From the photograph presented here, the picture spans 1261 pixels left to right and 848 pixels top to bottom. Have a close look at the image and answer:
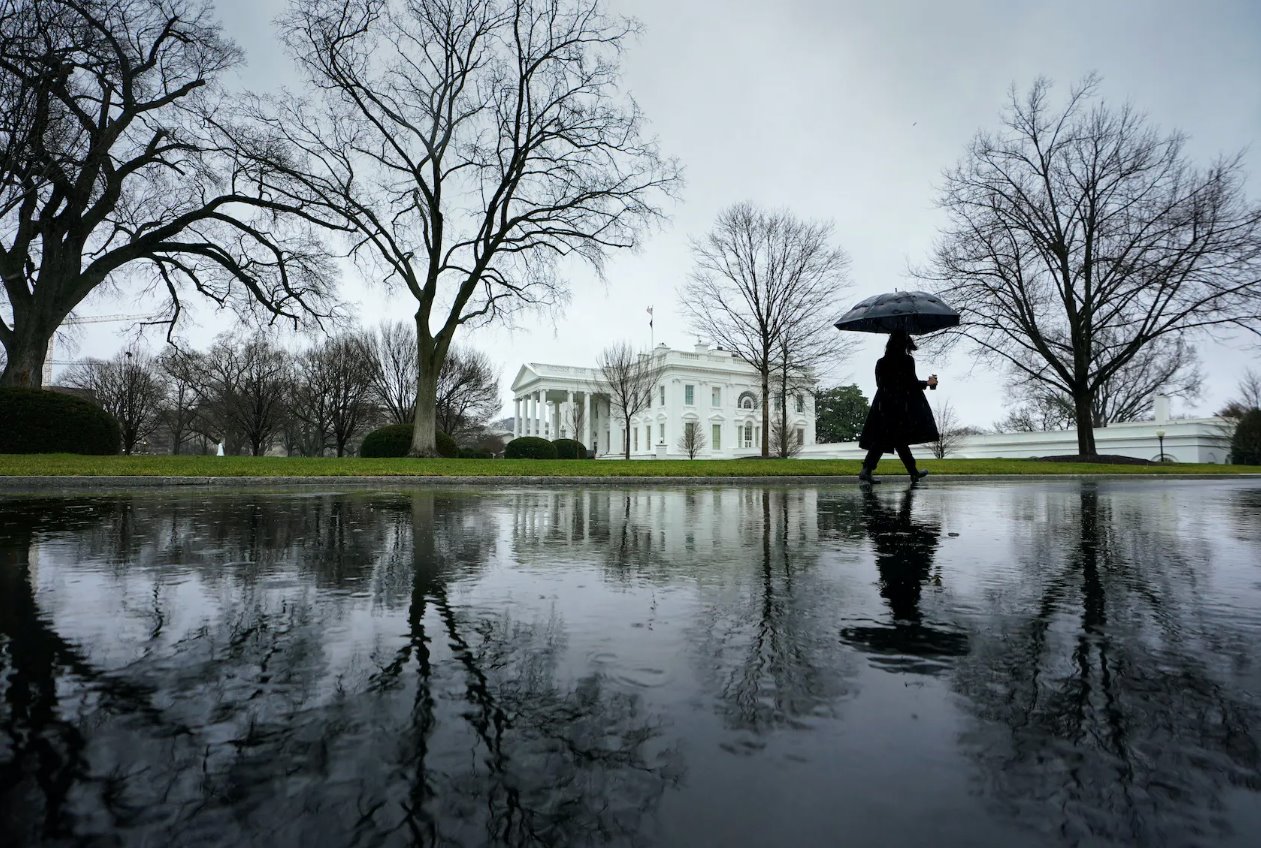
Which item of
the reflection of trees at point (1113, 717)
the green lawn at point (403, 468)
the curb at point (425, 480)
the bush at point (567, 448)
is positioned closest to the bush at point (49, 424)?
the green lawn at point (403, 468)

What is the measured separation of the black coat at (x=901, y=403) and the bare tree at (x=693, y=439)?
48457 mm

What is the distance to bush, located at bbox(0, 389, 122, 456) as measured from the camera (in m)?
17.0

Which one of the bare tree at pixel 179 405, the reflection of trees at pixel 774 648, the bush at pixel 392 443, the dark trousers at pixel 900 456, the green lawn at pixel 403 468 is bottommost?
the reflection of trees at pixel 774 648

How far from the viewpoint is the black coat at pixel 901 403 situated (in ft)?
28.8

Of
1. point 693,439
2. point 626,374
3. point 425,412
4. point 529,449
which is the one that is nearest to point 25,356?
point 425,412

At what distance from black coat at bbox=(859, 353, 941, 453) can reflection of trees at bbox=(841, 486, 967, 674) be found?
3.13m

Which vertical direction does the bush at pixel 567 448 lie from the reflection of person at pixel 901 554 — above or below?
above

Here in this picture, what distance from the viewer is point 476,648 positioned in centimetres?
227

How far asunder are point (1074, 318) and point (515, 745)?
31121 millimetres

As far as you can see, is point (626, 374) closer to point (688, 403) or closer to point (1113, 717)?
point (688, 403)

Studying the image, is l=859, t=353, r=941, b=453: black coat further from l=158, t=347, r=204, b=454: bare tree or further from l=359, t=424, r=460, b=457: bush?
l=158, t=347, r=204, b=454: bare tree

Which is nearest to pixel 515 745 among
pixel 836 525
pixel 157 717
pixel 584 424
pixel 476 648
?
pixel 476 648

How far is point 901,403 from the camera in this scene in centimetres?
890

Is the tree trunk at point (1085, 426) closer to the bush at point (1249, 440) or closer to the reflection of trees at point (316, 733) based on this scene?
the bush at point (1249, 440)
